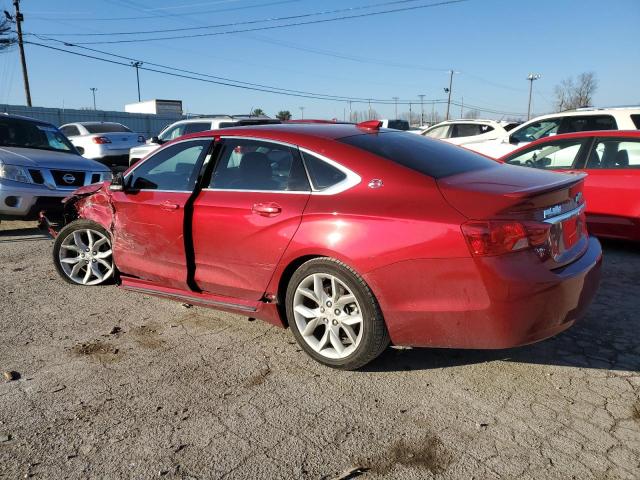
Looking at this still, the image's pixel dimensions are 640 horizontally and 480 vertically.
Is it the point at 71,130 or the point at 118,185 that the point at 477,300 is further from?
the point at 71,130

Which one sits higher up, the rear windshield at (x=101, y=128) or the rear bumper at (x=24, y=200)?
the rear windshield at (x=101, y=128)

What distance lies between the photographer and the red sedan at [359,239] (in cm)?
286

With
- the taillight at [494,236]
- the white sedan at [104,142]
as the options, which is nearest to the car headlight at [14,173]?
the taillight at [494,236]

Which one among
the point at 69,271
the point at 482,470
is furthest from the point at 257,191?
the point at 69,271

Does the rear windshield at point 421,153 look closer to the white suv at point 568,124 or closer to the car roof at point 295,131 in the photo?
the car roof at point 295,131

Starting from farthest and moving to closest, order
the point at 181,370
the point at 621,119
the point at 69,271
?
the point at 621,119
the point at 69,271
the point at 181,370

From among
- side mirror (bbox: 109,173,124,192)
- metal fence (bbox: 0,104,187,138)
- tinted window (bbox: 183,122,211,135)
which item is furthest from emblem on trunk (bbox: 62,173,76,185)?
metal fence (bbox: 0,104,187,138)

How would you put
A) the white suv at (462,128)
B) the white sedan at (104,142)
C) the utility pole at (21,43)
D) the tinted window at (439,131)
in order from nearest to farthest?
1. the white sedan at (104,142)
2. the white suv at (462,128)
3. the tinted window at (439,131)
4. the utility pole at (21,43)

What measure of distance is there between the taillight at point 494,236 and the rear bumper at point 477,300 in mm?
50

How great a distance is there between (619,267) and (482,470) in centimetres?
406

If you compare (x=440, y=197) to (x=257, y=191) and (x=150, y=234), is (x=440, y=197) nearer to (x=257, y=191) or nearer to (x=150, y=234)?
(x=257, y=191)

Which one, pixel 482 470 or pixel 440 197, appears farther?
pixel 440 197

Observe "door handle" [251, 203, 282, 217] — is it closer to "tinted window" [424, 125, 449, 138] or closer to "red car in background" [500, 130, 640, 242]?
"red car in background" [500, 130, 640, 242]

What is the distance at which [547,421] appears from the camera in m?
2.79
